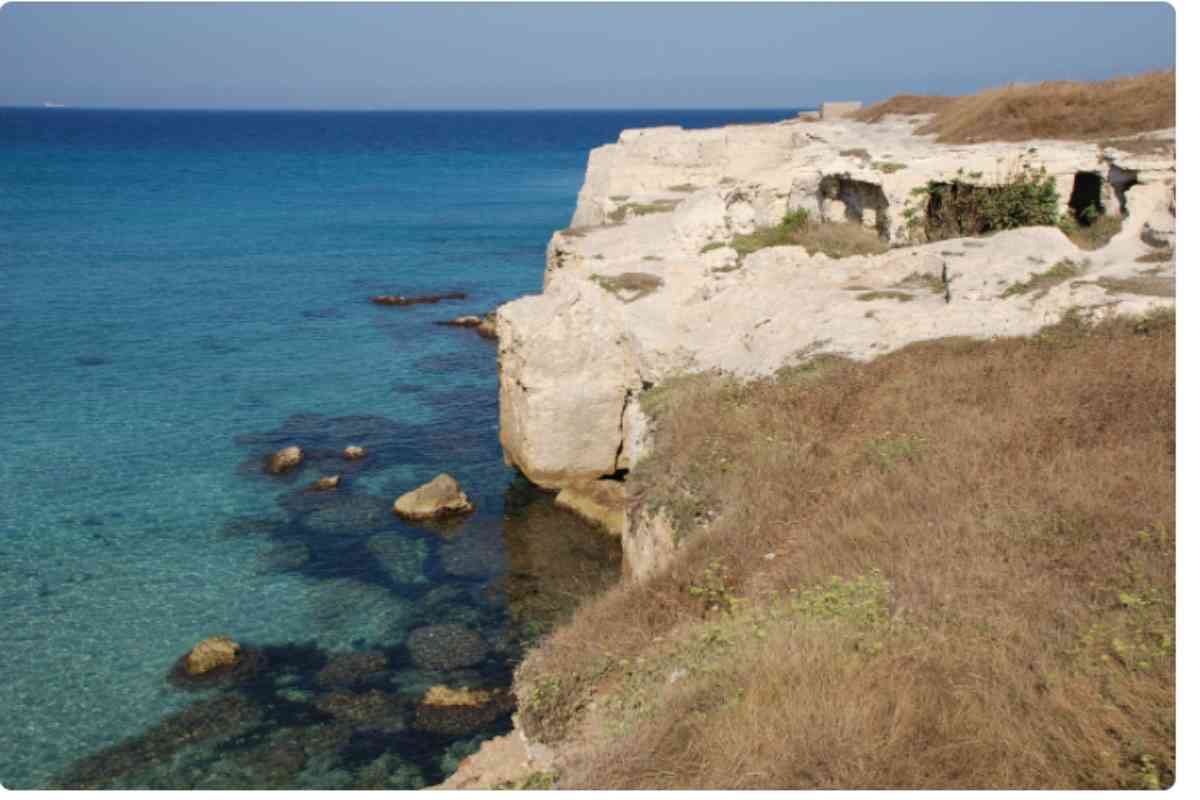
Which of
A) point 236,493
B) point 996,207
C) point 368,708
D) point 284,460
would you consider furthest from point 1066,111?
point 236,493

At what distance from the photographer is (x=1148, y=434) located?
29.3 ft

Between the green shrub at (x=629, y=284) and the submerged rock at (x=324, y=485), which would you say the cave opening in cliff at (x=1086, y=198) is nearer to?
the green shrub at (x=629, y=284)

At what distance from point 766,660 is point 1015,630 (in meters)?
1.75

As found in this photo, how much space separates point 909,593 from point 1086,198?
15373 mm

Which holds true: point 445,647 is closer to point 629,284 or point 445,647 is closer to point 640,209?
point 629,284

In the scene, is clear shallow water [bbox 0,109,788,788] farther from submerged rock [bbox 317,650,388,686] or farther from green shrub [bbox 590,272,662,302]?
green shrub [bbox 590,272,662,302]

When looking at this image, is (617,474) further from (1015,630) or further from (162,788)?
(1015,630)

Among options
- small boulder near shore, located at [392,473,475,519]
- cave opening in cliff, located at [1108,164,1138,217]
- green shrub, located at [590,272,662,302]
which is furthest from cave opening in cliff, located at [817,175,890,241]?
small boulder near shore, located at [392,473,475,519]

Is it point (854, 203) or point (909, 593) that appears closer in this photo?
point (909, 593)

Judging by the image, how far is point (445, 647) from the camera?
43.2 feet

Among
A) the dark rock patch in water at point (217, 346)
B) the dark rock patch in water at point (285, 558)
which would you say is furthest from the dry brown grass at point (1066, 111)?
the dark rock patch in water at point (217, 346)

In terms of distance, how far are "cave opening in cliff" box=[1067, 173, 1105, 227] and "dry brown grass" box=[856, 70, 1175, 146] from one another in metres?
1.69

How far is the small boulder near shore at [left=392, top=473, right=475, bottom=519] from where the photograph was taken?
1719cm

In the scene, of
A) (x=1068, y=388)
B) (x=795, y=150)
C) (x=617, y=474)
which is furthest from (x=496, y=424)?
(x=1068, y=388)
